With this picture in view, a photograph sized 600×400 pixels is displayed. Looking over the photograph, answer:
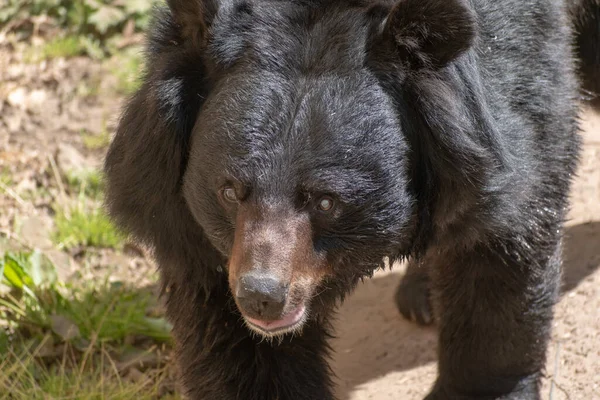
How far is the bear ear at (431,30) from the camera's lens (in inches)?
139

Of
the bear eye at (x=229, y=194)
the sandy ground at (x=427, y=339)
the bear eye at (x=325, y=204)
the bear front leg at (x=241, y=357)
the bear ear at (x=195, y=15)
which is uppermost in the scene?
the bear ear at (x=195, y=15)

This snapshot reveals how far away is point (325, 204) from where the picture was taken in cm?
362

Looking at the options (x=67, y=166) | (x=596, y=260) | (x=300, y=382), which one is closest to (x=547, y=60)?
(x=300, y=382)

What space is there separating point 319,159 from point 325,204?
0.18m

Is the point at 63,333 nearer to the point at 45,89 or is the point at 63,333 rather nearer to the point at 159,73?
the point at 159,73

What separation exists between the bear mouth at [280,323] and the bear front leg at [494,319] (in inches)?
43.6

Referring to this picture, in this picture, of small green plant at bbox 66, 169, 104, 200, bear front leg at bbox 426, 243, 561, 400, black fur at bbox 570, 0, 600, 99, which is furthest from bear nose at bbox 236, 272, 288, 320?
small green plant at bbox 66, 169, 104, 200

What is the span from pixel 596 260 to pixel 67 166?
12.4 feet

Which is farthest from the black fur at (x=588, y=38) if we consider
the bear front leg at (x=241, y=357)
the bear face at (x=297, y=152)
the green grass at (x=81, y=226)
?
the green grass at (x=81, y=226)

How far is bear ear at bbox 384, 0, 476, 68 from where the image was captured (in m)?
3.54

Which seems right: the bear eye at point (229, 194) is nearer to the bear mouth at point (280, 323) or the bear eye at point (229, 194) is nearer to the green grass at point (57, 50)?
the bear mouth at point (280, 323)

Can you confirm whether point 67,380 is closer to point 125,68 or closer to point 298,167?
point 298,167

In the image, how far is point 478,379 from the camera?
16.1ft

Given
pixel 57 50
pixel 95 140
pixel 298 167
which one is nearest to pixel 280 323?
pixel 298 167
